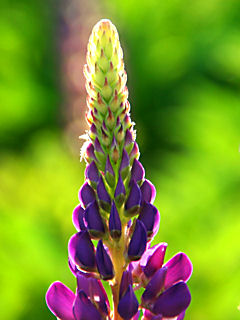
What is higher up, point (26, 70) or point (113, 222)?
point (26, 70)

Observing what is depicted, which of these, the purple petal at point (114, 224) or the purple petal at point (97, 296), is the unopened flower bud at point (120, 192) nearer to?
the purple petal at point (114, 224)

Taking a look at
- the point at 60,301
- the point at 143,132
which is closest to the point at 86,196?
the point at 60,301

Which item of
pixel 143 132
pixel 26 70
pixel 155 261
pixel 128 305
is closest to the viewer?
pixel 128 305

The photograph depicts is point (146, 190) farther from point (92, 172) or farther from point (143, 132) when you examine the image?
point (143, 132)

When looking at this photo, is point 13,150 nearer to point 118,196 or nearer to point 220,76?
point 220,76

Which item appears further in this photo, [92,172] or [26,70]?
[26,70]

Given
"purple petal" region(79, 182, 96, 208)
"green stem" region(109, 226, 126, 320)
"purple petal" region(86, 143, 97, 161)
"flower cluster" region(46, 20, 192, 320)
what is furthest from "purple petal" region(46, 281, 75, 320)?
"purple petal" region(86, 143, 97, 161)

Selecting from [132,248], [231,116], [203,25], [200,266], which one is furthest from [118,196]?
[203,25]
